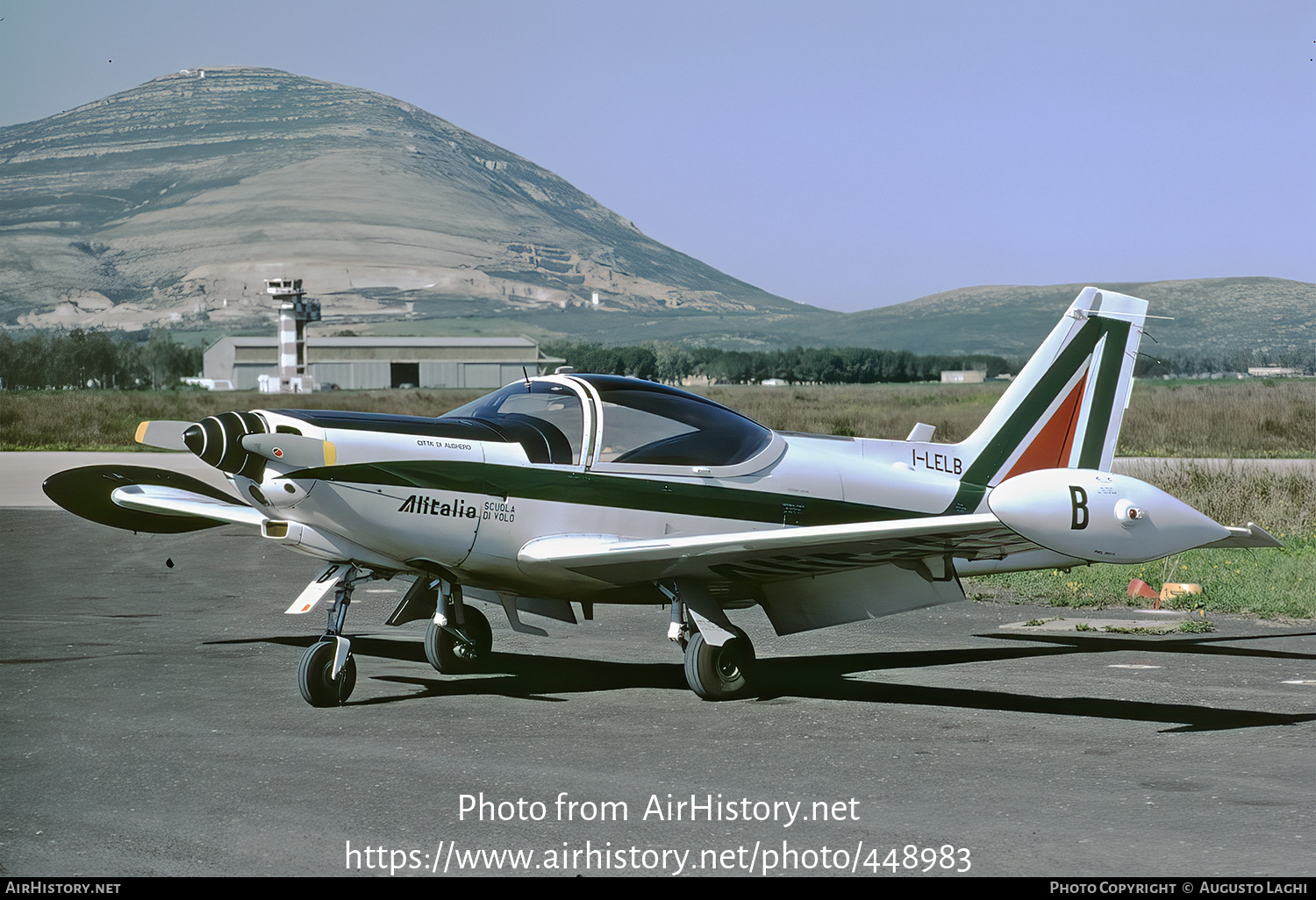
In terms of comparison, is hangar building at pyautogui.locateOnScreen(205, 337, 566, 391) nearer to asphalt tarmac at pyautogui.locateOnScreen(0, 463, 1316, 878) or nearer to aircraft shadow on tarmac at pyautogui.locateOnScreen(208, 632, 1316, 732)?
aircraft shadow on tarmac at pyautogui.locateOnScreen(208, 632, 1316, 732)

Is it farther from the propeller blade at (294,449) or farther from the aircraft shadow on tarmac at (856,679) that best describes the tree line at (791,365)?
the propeller blade at (294,449)

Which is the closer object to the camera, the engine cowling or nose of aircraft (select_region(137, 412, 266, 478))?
the engine cowling

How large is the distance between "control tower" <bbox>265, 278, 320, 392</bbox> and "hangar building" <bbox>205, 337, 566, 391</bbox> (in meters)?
22.4

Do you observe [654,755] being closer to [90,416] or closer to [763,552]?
[763,552]

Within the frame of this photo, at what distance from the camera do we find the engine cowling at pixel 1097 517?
6.88m

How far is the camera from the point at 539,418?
9039mm

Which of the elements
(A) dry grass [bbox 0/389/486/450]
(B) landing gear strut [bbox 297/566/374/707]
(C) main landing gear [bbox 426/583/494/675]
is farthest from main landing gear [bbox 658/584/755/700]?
(A) dry grass [bbox 0/389/486/450]

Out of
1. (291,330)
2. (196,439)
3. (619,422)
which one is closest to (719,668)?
(619,422)

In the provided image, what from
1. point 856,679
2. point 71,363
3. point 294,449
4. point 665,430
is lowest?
point 71,363

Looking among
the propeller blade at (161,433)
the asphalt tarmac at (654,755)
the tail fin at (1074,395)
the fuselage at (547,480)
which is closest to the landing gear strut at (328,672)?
the asphalt tarmac at (654,755)

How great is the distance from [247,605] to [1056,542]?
893cm

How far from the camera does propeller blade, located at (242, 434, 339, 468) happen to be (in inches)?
315

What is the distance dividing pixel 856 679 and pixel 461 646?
9.93 feet

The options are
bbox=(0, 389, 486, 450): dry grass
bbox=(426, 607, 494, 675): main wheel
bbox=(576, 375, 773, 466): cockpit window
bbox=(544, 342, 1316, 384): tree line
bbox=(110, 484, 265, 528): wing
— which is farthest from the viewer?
bbox=(544, 342, 1316, 384): tree line
